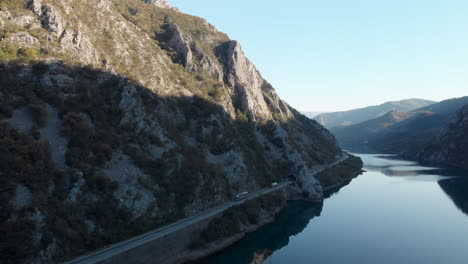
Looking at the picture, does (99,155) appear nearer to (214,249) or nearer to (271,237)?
(214,249)

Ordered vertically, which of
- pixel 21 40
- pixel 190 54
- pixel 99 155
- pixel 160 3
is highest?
pixel 160 3

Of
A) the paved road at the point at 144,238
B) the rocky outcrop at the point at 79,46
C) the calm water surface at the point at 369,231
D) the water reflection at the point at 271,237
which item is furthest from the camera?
the rocky outcrop at the point at 79,46

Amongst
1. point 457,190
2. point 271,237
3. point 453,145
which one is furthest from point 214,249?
point 453,145

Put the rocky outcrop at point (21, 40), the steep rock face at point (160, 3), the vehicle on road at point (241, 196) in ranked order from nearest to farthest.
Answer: the rocky outcrop at point (21, 40)
the vehicle on road at point (241, 196)
the steep rock face at point (160, 3)

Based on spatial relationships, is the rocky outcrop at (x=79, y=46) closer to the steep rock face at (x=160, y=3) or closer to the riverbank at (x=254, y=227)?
the riverbank at (x=254, y=227)

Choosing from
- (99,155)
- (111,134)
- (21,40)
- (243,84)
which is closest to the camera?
(99,155)

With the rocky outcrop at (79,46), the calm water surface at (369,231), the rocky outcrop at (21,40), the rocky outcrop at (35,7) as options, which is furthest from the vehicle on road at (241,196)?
the rocky outcrop at (35,7)

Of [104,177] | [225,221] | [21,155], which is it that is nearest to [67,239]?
[104,177]
